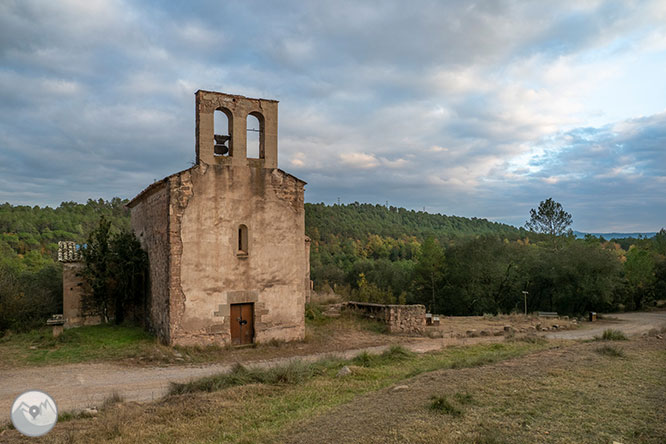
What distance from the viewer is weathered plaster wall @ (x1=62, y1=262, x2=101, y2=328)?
51.7 ft

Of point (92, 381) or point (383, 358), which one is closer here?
point (92, 381)

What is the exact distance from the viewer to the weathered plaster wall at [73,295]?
15.8 metres

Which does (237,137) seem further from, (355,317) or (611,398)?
(611,398)

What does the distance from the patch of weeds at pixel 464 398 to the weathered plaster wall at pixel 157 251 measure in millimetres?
9461

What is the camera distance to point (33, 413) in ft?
12.9

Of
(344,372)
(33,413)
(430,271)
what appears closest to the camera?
(33,413)

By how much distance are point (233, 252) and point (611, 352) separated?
11.0 m

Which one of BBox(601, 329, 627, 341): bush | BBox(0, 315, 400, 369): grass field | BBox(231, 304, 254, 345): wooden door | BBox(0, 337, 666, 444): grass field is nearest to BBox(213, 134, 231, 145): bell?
BBox(231, 304, 254, 345): wooden door

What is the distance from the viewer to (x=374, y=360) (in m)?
11.8

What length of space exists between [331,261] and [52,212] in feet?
117

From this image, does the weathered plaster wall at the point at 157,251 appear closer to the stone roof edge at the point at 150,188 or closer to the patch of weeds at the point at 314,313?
the stone roof edge at the point at 150,188

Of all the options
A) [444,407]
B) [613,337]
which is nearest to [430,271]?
[613,337]

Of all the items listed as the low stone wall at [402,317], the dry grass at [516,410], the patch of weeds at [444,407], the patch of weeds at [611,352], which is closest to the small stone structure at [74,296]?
the low stone wall at [402,317]

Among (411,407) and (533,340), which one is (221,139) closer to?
(411,407)
